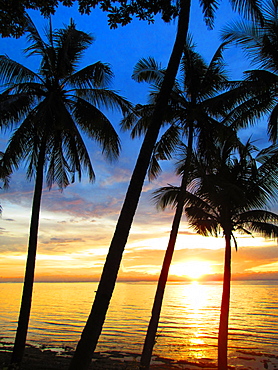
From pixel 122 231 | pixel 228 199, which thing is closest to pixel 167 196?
pixel 228 199

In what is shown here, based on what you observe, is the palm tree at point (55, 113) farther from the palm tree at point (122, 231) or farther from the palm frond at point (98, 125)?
the palm tree at point (122, 231)

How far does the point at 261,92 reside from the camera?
972cm

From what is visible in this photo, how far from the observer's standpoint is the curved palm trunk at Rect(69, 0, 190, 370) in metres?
4.70

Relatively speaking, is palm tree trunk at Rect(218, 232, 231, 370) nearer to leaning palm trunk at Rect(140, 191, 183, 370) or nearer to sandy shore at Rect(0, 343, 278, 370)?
leaning palm trunk at Rect(140, 191, 183, 370)

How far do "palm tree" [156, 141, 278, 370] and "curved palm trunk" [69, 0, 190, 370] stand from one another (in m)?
5.87

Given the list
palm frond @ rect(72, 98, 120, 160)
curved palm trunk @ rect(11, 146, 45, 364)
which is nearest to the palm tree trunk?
palm frond @ rect(72, 98, 120, 160)

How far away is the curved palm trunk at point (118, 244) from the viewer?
185 inches

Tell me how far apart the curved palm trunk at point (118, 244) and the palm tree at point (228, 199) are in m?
5.87

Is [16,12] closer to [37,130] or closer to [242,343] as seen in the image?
[37,130]

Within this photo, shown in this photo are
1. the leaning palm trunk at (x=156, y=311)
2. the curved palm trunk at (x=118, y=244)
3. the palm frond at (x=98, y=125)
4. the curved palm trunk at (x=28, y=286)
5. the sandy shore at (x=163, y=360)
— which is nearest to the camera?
the curved palm trunk at (x=118, y=244)

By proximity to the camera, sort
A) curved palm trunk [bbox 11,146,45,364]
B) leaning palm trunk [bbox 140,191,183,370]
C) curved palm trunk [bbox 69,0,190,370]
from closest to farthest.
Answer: curved palm trunk [bbox 69,0,190,370] → curved palm trunk [bbox 11,146,45,364] → leaning palm trunk [bbox 140,191,183,370]

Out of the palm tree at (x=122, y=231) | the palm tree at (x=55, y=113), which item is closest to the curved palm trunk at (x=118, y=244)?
the palm tree at (x=122, y=231)

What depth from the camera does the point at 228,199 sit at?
12.3 metres

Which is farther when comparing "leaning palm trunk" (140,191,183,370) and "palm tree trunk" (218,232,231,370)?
"palm tree trunk" (218,232,231,370)
